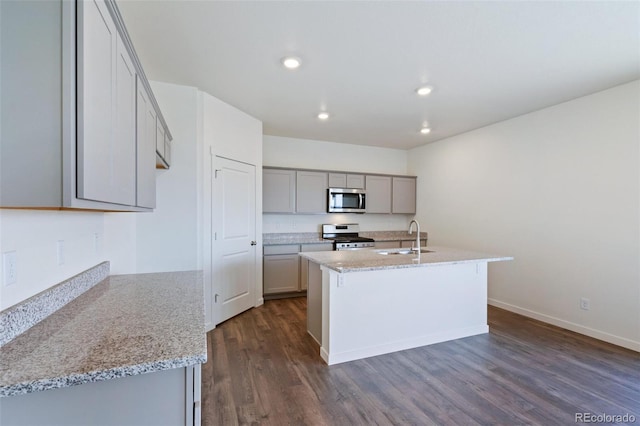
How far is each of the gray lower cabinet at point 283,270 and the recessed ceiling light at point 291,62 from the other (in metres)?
2.58

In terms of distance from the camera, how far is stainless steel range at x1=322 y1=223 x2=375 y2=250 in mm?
4789

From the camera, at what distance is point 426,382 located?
2.30 m

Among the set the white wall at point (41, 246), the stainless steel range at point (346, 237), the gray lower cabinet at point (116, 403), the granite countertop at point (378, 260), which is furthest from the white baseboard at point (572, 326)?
the white wall at point (41, 246)

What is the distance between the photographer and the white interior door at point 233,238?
3.37 meters

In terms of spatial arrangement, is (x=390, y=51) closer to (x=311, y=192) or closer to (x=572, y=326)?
(x=311, y=192)

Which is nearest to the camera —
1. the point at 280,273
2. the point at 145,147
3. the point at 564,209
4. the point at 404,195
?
the point at 145,147

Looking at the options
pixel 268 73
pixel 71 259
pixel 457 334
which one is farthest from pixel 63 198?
pixel 457 334

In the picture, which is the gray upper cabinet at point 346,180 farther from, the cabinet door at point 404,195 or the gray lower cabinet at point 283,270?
the gray lower cabinet at point 283,270

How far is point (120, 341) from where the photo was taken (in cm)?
108

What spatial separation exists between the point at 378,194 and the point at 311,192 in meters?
1.33

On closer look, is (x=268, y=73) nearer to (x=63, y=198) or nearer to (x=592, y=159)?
(x=63, y=198)

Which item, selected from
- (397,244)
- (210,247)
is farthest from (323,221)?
(210,247)

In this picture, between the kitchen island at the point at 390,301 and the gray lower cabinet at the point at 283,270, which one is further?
the gray lower cabinet at the point at 283,270

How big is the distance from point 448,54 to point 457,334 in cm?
268
